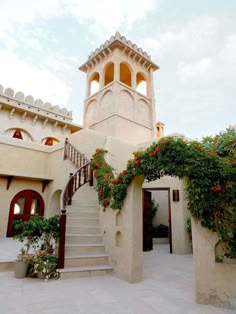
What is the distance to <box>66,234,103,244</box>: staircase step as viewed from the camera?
15.7 ft

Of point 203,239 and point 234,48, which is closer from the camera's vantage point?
point 203,239

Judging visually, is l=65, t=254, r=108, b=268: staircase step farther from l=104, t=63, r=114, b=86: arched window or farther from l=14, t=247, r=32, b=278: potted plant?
l=104, t=63, r=114, b=86: arched window

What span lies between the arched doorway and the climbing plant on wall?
6.61 metres

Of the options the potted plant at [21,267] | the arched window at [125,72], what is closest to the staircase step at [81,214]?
the potted plant at [21,267]

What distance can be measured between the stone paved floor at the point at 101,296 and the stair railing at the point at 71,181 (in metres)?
0.70

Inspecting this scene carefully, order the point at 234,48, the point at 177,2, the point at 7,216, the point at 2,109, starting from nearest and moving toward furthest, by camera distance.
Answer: the point at 177,2, the point at 234,48, the point at 7,216, the point at 2,109

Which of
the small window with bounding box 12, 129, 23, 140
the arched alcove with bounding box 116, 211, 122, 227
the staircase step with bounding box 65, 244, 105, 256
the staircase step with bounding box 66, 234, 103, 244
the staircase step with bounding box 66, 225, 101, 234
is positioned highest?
the small window with bounding box 12, 129, 23, 140

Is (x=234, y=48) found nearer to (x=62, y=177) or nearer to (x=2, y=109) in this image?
(x=62, y=177)

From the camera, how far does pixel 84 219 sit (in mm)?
5398

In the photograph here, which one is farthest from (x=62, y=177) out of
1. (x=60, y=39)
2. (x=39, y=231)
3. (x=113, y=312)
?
(x=113, y=312)

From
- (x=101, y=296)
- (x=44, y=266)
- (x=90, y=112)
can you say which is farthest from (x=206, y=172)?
(x=90, y=112)

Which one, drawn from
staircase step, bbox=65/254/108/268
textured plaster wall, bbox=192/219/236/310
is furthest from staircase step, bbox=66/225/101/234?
Answer: textured plaster wall, bbox=192/219/236/310

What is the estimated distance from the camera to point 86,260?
4422 mm

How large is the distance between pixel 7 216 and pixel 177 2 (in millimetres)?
9862
